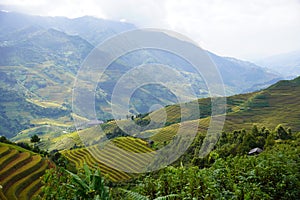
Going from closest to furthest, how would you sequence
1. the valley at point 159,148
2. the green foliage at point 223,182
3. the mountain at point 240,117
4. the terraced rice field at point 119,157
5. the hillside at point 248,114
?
the green foliage at point 223,182
the valley at point 159,148
the terraced rice field at point 119,157
the mountain at point 240,117
the hillside at point 248,114

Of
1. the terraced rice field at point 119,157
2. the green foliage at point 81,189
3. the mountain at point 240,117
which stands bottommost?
the terraced rice field at point 119,157

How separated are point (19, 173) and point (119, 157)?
1794cm

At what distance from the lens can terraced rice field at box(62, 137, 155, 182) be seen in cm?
3281

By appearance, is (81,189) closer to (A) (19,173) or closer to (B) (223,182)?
(B) (223,182)

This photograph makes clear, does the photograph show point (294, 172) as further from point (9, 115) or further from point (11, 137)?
point (9, 115)

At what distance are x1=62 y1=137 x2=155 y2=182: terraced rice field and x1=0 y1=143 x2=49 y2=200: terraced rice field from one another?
8579mm

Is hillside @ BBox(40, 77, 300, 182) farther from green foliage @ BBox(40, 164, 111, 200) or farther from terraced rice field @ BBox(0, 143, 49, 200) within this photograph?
green foliage @ BBox(40, 164, 111, 200)

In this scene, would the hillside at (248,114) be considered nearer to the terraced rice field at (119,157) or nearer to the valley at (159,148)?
the valley at (159,148)

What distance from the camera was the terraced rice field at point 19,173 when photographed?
15.0 m

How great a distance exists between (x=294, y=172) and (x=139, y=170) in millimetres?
27451

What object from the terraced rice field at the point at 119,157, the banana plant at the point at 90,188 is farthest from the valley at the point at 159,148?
the terraced rice field at the point at 119,157

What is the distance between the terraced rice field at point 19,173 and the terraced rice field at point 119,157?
8.58m

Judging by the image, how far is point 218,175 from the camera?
17.9 ft

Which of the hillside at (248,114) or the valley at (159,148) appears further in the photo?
the hillside at (248,114)
